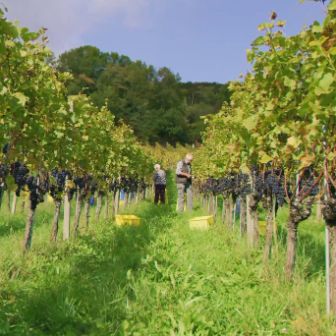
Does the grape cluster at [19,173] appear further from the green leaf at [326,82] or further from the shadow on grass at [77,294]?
the green leaf at [326,82]

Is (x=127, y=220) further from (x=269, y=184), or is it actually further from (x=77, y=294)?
(x=77, y=294)

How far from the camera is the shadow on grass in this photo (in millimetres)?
3988

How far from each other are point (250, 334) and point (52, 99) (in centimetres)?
319

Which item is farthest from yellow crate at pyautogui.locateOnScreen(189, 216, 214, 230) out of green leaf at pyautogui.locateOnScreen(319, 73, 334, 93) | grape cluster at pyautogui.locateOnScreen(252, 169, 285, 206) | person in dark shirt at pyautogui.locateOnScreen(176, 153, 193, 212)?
green leaf at pyautogui.locateOnScreen(319, 73, 334, 93)

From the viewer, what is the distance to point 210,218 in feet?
31.7

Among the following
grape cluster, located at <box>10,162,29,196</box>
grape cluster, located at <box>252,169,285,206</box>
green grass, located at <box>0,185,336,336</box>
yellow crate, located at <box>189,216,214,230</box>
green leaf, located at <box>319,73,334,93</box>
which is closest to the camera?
green leaf, located at <box>319,73,334,93</box>

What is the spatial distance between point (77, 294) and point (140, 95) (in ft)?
258

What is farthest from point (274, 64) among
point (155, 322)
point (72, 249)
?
point (72, 249)

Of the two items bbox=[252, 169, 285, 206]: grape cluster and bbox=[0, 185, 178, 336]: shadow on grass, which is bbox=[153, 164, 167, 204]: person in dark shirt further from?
bbox=[252, 169, 285, 206]: grape cluster

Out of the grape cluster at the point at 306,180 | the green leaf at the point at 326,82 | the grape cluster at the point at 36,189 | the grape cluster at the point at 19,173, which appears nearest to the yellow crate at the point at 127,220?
the grape cluster at the point at 36,189

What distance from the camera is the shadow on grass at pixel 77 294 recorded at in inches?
157

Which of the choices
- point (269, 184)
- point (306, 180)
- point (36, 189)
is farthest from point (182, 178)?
point (306, 180)

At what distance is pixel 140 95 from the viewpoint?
8188 centimetres

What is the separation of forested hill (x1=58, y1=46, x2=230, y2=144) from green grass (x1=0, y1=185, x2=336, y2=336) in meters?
62.9
